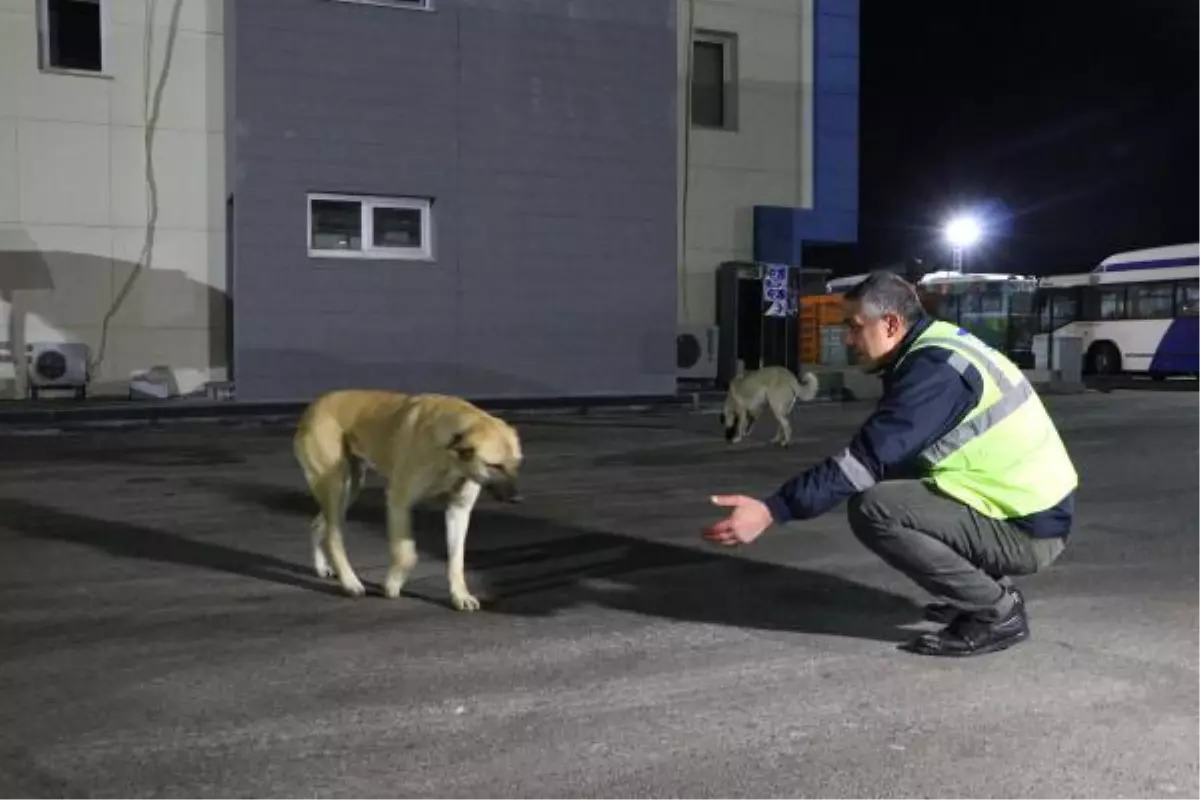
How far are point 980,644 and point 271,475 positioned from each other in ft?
24.3

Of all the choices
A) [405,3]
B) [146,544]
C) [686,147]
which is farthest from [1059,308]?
[146,544]

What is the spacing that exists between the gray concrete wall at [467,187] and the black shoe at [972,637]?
44.2 feet

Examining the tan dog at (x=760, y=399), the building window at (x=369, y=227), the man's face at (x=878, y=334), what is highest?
the building window at (x=369, y=227)

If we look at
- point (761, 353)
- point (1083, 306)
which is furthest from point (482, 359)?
point (1083, 306)

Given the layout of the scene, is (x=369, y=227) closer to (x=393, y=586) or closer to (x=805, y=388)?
(x=805, y=388)

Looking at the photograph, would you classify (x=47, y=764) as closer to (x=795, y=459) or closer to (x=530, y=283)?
(x=795, y=459)

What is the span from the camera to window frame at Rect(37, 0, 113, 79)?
17.1 m

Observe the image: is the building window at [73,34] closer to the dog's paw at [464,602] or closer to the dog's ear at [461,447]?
the dog's paw at [464,602]

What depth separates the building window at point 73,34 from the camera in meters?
17.3

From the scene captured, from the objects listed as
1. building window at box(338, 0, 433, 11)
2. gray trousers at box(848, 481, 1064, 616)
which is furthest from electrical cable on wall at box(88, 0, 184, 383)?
gray trousers at box(848, 481, 1064, 616)

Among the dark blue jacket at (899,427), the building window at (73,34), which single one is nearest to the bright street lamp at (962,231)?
the building window at (73,34)

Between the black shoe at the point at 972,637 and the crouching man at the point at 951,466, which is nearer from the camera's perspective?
the crouching man at the point at 951,466

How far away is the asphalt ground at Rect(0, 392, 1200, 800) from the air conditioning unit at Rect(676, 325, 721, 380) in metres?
11.6

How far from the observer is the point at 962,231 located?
56594 mm
